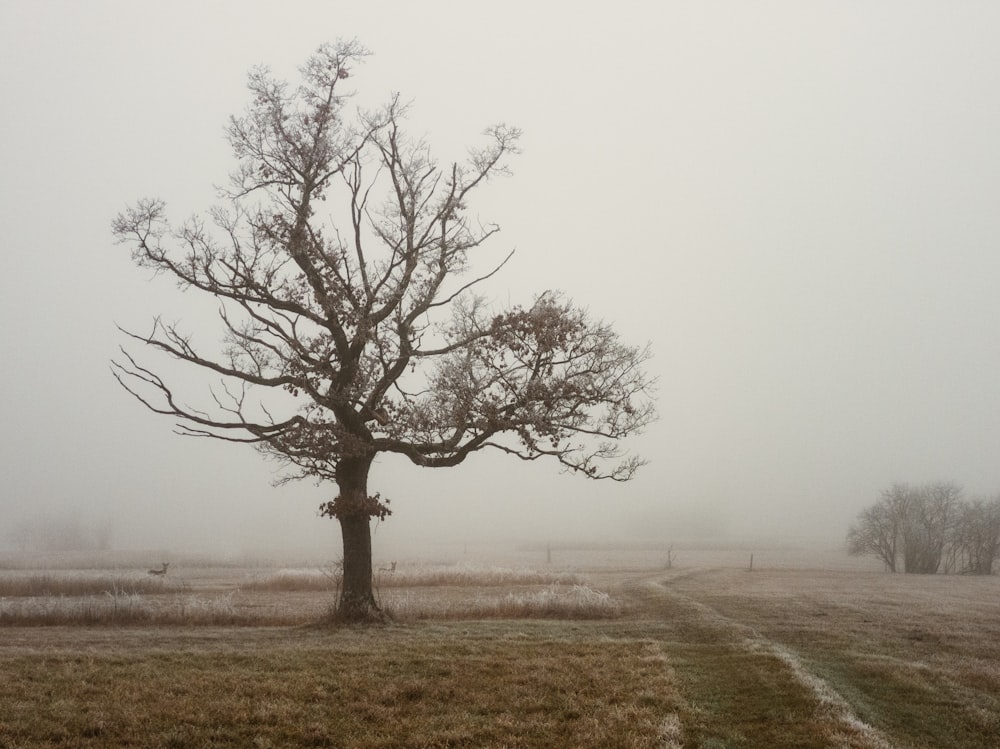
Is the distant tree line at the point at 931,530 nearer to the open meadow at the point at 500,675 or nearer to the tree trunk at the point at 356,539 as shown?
the open meadow at the point at 500,675

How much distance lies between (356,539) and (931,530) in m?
71.5

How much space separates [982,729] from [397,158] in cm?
2163

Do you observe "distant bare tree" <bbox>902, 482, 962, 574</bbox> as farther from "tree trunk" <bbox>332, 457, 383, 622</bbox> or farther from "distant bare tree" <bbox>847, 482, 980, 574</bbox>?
"tree trunk" <bbox>332, 457, 383, 622</bbox>

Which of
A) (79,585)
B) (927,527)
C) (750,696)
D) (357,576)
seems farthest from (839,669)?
(927,527)

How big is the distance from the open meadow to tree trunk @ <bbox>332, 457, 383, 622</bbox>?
986 millimetres

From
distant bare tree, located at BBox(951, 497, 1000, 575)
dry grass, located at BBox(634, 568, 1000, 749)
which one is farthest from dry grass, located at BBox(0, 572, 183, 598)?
distant bare tree, located at BBox(951, 497, 1000, 575)

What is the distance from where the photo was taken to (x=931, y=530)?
73688mm

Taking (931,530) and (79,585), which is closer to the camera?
(79,585)

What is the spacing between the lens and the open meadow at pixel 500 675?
440 inches

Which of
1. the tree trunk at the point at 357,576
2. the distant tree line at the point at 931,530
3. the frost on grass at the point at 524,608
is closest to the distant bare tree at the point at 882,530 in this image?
the distant tree line at the point at 931,530

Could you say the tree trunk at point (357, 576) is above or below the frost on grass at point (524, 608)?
above

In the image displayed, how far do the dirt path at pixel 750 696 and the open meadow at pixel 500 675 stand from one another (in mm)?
56

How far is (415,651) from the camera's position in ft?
55.5

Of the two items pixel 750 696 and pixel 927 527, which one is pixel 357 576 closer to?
pixel 750 696
